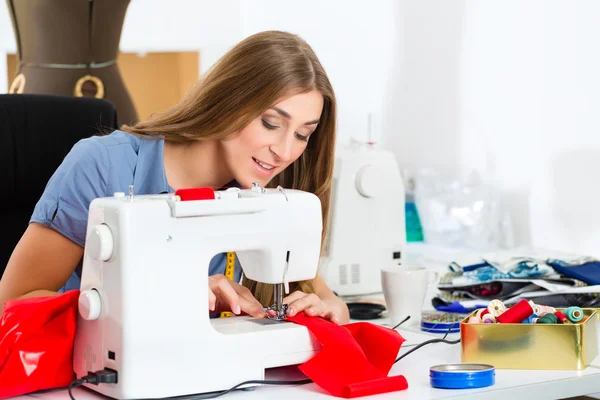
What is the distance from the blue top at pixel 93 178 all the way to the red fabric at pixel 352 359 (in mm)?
457

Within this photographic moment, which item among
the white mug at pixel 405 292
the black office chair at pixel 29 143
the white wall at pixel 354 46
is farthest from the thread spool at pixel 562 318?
the white wall at pixel 354 46

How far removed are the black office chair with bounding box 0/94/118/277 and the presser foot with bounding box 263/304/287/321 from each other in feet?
2.55

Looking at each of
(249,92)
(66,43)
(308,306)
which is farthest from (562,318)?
(66,43)

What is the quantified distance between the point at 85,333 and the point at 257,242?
27 cm

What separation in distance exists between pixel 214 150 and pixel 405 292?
18.3 inches

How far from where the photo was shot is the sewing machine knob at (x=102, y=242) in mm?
1216

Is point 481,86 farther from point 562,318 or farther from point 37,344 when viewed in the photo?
point 37,344

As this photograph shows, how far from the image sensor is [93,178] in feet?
5.44

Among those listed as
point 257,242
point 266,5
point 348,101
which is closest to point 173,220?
point 257,242

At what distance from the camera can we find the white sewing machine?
2.17 m

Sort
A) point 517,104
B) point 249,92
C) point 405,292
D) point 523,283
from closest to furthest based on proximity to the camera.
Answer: point 249,92
point 405,292
point 523,283
point 517,104

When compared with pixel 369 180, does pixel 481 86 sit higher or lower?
higher

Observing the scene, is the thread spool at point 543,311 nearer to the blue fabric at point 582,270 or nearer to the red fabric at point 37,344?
the blue fabric at point 582,270

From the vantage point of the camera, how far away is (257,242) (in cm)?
133
